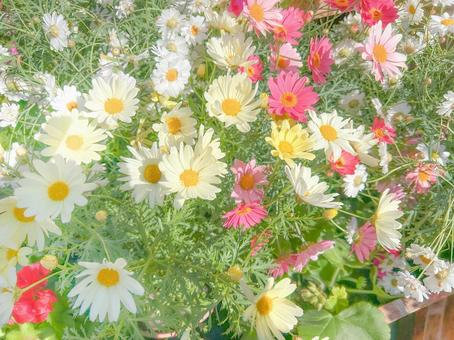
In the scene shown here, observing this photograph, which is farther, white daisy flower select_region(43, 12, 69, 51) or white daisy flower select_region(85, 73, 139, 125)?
white daisy flower select_region(43, 12, 69, 51)

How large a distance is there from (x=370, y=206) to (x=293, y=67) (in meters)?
0.51

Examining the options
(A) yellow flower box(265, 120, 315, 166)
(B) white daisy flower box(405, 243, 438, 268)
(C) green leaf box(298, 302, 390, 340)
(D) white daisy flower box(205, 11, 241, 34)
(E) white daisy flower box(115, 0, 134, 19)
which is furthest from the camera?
(E) white daisy flower box(115, 0, 134, 19)

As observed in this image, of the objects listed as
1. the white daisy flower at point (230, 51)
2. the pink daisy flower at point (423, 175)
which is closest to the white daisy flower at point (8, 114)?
the white daisy flower at point (230, 51)

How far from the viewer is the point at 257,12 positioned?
32.6 inches

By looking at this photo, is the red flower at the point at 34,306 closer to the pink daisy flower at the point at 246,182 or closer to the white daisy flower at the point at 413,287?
the pink daisy flower at the point at 246,182

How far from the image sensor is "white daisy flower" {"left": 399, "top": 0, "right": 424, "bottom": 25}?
116 cm

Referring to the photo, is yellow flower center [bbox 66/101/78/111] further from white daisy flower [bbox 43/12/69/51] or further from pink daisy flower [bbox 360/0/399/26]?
pink daisy flower [bbox 360/0/399/26]

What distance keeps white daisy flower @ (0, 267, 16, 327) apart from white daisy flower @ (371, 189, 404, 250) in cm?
55

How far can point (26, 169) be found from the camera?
83cm

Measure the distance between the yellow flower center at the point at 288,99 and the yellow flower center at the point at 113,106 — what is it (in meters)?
0.25

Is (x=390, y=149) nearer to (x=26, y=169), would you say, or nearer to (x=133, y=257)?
(x=133, y=257)

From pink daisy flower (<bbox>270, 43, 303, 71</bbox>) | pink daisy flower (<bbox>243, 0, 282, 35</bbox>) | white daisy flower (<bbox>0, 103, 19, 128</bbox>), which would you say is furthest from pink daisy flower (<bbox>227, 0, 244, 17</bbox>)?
white daisy flower (<bbox>0, 103, 19, 128</bbox>)

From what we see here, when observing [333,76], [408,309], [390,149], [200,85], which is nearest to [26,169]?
[200,85]

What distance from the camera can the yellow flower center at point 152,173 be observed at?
0.74 metres
